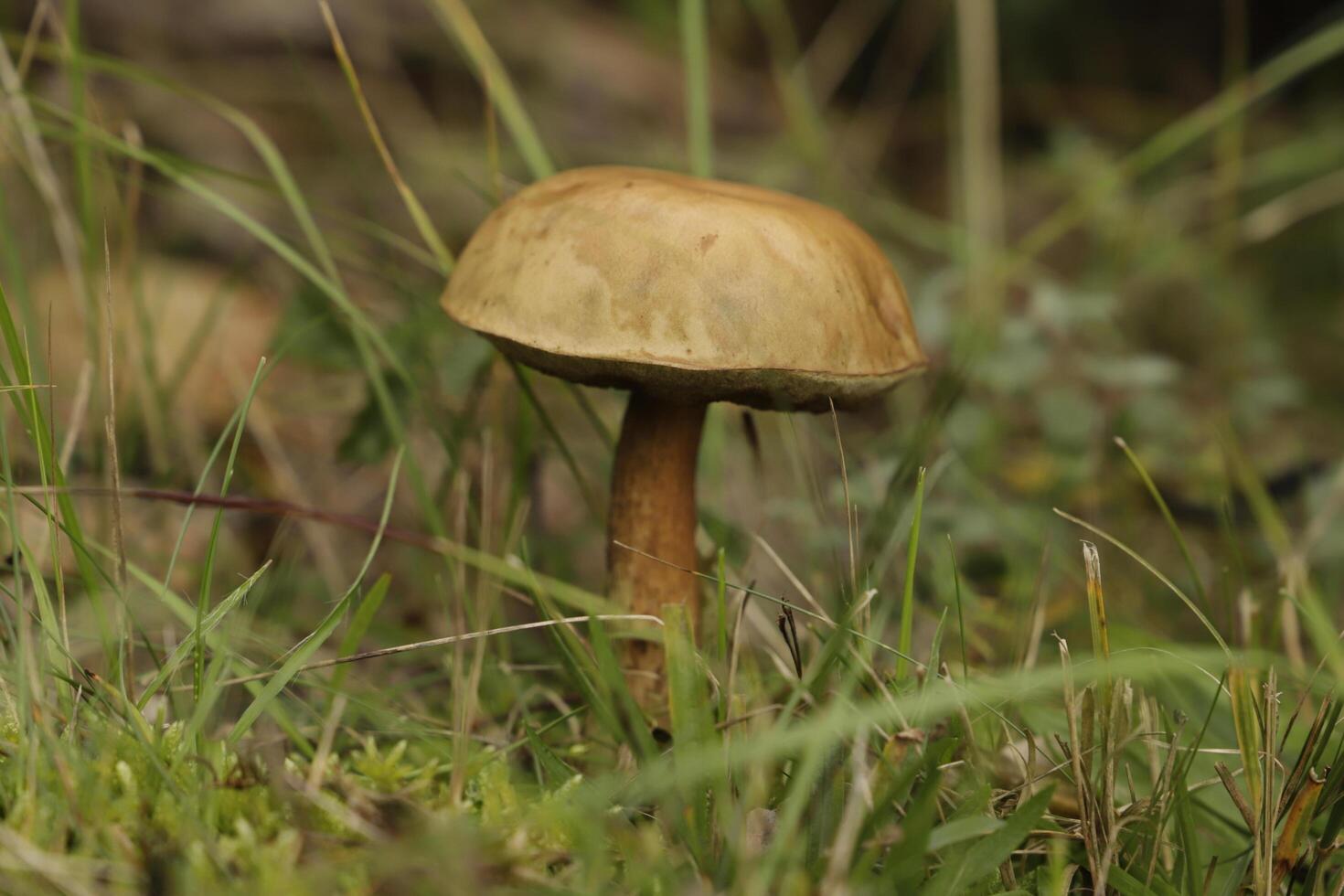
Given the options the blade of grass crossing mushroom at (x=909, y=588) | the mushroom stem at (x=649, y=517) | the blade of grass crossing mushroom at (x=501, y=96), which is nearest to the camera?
the blade of grass crossing mushroom at (x=909, y=588)

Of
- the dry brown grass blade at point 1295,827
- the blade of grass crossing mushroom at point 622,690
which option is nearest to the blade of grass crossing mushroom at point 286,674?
the blade of grass crossing mushroom at point 622,690

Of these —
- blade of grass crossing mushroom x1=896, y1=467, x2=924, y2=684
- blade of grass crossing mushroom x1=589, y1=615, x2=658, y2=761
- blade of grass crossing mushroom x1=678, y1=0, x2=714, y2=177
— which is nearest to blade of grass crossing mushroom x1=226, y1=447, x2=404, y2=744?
blade of grass crossing mushroom x1=589, y1=615, x2=658, y2=761

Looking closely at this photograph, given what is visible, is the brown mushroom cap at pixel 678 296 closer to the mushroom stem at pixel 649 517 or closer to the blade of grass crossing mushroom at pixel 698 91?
the mushroom stem at pixel 649 517

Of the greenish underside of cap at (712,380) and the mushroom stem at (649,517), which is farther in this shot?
the mushroom stem at (649,517)

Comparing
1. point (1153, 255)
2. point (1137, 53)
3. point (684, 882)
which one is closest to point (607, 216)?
point (684, 882)

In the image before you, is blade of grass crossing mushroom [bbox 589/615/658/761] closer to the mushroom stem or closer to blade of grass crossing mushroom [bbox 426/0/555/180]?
the mushroom stem

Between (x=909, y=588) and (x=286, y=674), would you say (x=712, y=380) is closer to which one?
(x=909, y=588)
